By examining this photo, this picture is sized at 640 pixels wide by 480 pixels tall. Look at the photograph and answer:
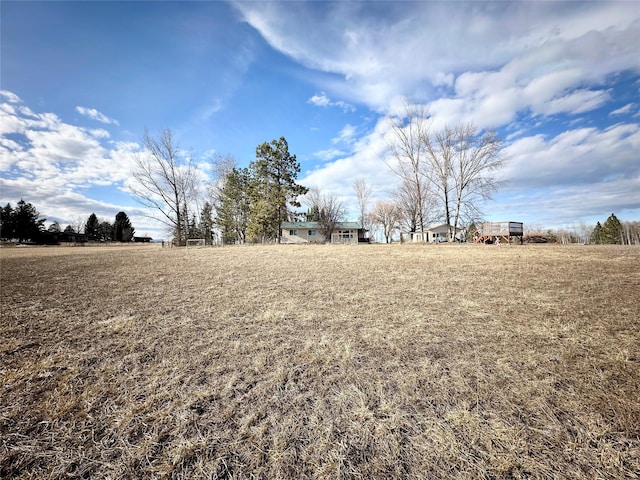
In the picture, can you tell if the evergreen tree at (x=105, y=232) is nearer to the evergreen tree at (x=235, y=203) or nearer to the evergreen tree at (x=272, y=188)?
the evergreen tree at (x=235, y=203)

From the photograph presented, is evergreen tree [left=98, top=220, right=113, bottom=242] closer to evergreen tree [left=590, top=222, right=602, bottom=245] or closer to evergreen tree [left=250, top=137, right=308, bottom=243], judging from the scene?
evergreen tree [left=250, top=137, right=308, bottom=243]

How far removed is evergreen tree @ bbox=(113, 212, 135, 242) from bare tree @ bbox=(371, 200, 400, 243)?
186ft

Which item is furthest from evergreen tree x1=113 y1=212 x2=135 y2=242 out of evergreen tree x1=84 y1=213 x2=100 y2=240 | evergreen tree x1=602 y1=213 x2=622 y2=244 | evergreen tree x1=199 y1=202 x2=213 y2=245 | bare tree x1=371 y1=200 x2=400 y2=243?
evergreen tree x1=602 y1=213 x2=622 y2=244

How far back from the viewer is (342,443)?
212 centimetres

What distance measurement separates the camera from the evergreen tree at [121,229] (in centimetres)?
6091

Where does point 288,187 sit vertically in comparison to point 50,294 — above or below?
above

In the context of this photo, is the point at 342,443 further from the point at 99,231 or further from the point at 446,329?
the point at 99,231

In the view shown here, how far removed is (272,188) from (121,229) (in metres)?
50.9

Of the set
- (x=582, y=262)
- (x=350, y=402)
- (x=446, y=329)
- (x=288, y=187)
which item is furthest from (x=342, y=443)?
(x=288, y=187)

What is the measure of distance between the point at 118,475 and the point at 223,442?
684 millimetres

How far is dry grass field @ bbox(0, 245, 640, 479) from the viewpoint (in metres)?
1.96

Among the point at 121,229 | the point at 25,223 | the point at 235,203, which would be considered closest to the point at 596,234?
the point at 235,203

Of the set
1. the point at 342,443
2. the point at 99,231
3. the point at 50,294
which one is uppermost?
the point at 99,231

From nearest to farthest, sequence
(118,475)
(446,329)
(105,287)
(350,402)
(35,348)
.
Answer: (118,475) < (350,402) < (35,348) < (446,329) < (105,287)
